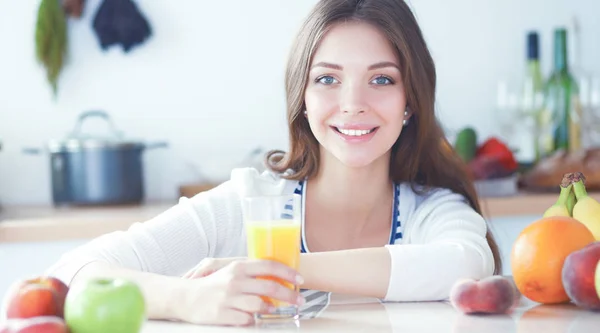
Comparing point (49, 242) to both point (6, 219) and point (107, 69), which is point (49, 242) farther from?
point (107, 69)

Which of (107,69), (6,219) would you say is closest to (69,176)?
(6,219)

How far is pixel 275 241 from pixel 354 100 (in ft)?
1.62

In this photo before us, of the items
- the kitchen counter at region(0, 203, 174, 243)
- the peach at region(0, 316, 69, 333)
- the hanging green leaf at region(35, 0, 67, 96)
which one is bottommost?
the kitchen counter at region(0, 203, 174, 243)

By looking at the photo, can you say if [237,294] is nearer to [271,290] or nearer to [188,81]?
[271,290]

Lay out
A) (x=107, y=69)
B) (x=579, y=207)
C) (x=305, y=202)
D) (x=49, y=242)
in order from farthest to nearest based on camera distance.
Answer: (x=107, y=69) → (x=49, y=242) → (x=305, y=202) → (x=579, y=207)

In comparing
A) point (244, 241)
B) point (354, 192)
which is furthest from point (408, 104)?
point (244, 241)

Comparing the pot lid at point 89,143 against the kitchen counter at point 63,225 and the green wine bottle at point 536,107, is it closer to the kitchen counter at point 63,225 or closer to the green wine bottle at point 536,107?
the kitchen counter at point 63,225

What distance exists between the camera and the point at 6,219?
2.45m

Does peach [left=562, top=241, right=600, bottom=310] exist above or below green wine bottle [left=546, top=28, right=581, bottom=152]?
below

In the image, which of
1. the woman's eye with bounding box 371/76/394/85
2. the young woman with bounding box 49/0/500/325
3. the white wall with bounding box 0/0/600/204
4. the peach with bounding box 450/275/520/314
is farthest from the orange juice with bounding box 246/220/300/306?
the white wall with bounding box 0/0/600/204

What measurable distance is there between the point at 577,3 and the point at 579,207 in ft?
6.60

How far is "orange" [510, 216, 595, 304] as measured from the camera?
1.19m

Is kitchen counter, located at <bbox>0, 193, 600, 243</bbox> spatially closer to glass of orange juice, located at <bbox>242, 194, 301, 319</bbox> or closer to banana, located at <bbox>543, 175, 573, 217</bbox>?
banana, located at <bbox>543, 175, 573, 217</bbox>

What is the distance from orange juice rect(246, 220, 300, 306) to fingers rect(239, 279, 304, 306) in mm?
16
